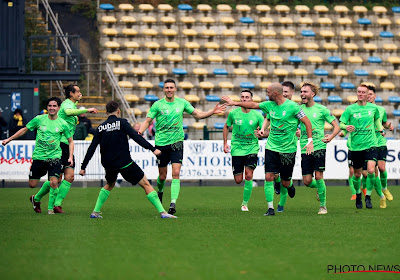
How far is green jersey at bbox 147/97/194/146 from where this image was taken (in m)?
13.5

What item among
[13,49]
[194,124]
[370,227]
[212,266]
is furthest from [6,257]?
[194,124]

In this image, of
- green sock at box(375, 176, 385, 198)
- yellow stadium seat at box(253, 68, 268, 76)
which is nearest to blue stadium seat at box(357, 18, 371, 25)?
yellow stadium seat at box(253, 68, 268, 76)

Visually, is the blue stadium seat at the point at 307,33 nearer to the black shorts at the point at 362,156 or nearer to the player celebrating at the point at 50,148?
the black shorts at the point at 362,156

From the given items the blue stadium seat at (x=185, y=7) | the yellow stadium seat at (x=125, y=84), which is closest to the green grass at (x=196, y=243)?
the yellow stadium seat at (x=125, y=84)

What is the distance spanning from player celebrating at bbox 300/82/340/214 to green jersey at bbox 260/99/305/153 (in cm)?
66

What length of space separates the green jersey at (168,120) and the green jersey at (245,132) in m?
1.19

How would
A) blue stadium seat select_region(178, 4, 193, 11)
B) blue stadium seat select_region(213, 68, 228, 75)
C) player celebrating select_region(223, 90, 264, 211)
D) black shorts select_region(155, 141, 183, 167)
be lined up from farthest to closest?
1. blue stadium seat select_region(178, 4, 193, 11)
2. blue stadium seat select_region(213, 68, 228, 75)
3. player celebrating select_region(223, 90, 264, 211)
4. black shorts select_region(155, 141, 183, 167)

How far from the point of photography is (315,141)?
44.4 feet

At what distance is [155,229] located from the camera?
401 inches

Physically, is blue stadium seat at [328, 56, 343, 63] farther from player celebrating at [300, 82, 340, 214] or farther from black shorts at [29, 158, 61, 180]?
black shorts at [29, 158, 61, 180]

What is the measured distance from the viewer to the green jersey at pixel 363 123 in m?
14.4

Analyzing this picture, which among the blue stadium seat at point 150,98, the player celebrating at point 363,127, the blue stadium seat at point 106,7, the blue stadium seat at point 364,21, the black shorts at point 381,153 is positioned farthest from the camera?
the blue stadium seat at point 364,21

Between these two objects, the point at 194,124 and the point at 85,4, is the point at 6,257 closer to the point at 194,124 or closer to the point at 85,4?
the point at 194,124

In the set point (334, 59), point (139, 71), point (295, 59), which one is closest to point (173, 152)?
point (139, 71)
